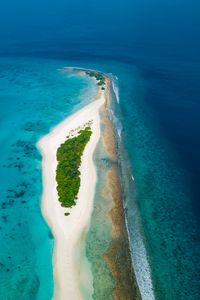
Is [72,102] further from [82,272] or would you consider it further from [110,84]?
[82,272]

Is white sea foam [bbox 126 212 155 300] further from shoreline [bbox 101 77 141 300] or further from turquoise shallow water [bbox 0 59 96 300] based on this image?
turquoise shallow water [bbox 0 59 96 300]

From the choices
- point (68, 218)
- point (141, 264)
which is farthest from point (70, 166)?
point (141, 264)

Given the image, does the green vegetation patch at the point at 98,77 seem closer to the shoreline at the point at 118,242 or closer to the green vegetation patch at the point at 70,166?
the green vegetation patch at the point at 70,166

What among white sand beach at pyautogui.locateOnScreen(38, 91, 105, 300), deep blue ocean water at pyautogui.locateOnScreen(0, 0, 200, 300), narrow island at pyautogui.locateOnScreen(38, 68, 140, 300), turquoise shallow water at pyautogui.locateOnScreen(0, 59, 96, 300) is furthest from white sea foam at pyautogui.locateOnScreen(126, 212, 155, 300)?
turquoise shallow water at pyautogui.locateOnScreen(0, 59, 96, 300)

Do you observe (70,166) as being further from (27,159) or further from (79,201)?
(27,159)

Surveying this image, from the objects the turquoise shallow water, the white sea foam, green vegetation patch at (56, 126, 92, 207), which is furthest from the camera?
green vegetation patch at (56, 126, 92, 207)

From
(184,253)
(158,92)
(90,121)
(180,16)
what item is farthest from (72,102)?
(180,16)
